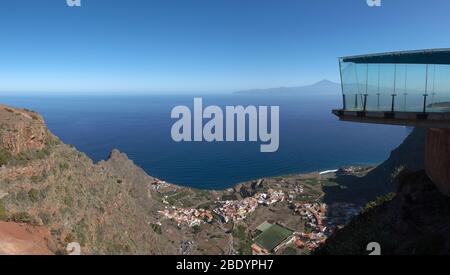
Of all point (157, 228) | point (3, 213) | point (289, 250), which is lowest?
point (289, 250)

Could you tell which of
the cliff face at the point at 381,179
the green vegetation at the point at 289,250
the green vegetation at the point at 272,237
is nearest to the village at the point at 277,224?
the green vegetation at the point at 272,237

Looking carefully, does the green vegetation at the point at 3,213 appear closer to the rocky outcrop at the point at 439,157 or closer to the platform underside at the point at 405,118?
the platform underside at the point at 405,118

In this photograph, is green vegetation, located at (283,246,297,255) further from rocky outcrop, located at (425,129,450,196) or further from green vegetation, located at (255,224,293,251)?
rocky outcrop, located at (425,129,450,196)

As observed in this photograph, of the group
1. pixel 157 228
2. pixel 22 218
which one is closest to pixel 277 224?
pixel 157 228

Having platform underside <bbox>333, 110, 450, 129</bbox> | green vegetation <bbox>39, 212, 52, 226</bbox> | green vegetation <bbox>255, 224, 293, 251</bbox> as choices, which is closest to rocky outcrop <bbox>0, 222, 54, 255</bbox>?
green vegetation <bbox>39, 212, 52, 226</bbox>

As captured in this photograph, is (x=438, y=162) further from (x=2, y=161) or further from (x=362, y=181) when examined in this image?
(x=362, y=181)

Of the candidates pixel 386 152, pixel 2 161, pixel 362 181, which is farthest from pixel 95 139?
pixel 2 161

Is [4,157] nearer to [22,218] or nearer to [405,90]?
[22,218]
